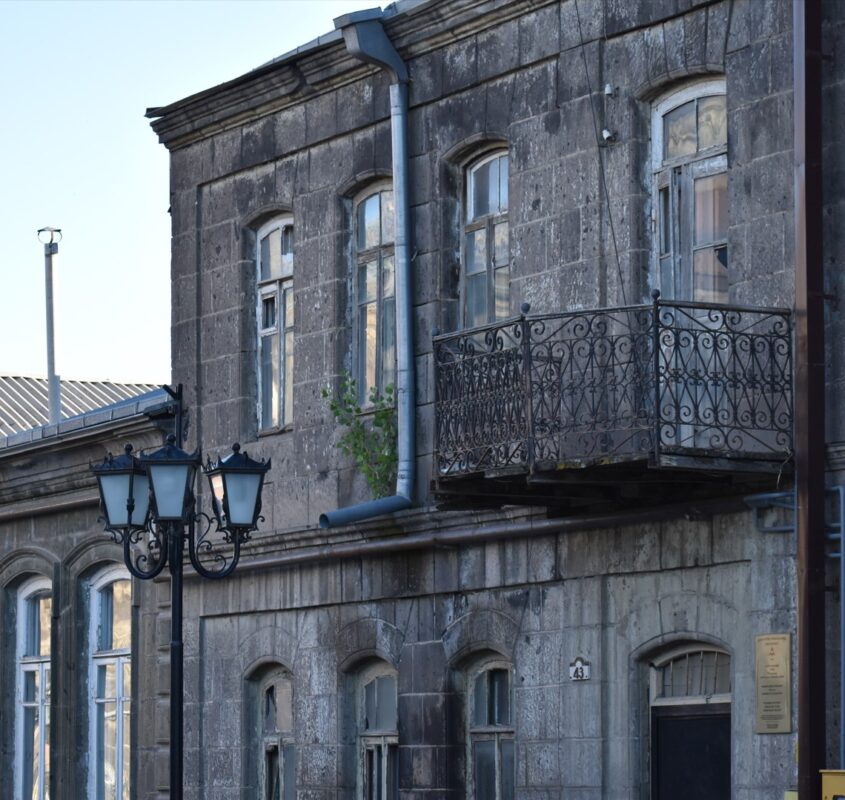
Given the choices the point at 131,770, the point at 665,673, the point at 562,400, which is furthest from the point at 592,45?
the point at 131,770

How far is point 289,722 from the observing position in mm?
20422

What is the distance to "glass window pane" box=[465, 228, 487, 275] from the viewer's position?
1856 cm

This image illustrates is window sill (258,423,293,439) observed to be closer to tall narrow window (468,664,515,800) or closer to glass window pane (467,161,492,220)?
glass window pane (467,161,492,220)

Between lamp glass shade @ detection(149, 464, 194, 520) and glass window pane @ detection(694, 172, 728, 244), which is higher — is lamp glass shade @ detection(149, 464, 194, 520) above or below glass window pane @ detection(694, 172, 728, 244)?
below

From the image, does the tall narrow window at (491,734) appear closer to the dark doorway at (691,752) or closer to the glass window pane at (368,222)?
the dark doorway at (691,752)

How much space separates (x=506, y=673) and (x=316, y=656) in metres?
2.38

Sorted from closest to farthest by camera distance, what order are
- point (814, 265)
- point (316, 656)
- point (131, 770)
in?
1. point (814, 265)
2. point (316, 656)
3. point (131, 770)

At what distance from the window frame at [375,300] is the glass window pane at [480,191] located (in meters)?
0.74

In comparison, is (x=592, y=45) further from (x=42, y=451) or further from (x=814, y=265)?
(x=42, y=451)

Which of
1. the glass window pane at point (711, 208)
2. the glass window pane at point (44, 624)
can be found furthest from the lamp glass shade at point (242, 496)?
the glass window pane at point (44, 624)

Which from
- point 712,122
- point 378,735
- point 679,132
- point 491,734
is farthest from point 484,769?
point 712,122

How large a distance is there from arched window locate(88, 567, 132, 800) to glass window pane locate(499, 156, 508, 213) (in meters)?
6.66

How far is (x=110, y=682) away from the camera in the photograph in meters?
23.5

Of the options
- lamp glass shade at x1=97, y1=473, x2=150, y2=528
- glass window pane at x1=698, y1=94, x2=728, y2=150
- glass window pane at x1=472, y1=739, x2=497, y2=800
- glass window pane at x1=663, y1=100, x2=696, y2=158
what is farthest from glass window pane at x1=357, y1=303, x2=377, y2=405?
glass window pane at x1=698, y1=94, x2=728, y2=150
